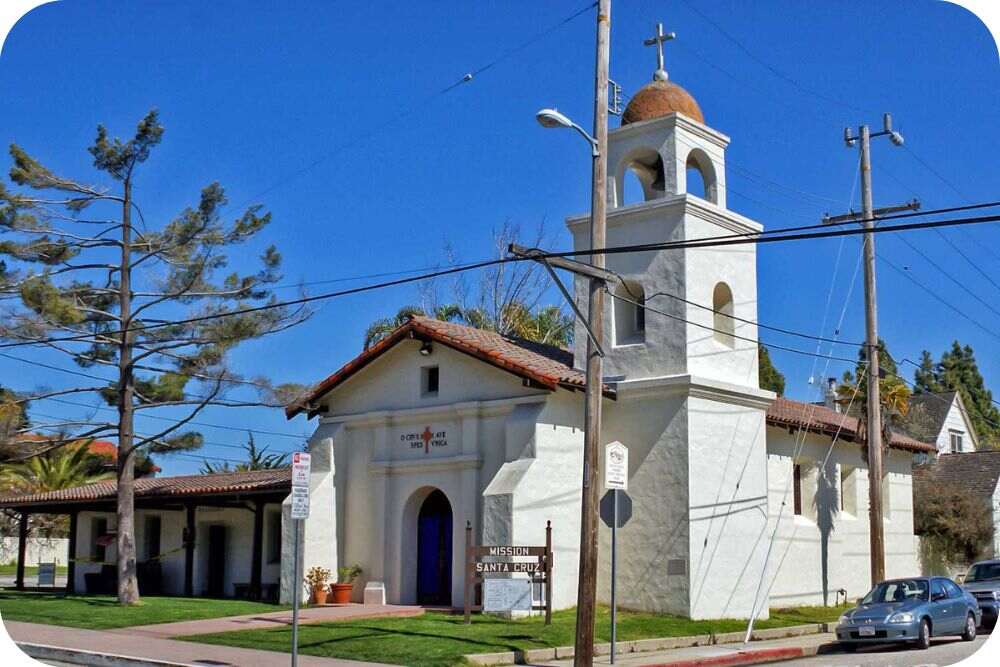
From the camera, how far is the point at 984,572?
1049 inches

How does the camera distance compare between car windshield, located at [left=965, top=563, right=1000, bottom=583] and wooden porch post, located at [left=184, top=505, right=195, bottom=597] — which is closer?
car windshield, located at [left=965, top=563, right=1000, bottom=583]

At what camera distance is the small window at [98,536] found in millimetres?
38225

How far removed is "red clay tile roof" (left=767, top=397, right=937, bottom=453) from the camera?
1138 inches

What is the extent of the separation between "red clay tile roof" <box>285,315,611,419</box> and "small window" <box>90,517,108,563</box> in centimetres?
1251

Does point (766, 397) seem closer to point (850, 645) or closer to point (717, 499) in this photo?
point (717, 499)

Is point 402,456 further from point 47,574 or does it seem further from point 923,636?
point 47,574

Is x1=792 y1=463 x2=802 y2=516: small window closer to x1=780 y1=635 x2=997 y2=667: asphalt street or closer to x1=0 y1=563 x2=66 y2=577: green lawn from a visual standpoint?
x1=780 y1=635 x2=997 y2=667: asphalt street

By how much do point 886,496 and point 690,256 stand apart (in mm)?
12563

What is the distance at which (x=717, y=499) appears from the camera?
25219 millimetres

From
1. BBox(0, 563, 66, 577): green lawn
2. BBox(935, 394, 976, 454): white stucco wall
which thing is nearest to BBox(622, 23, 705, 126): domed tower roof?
BBox(935, 394, 976, 454): white stucco wall

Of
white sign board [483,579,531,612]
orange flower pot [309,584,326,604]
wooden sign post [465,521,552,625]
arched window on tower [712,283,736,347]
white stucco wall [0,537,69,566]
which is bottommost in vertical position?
white stucco wall [0,537,69,566]

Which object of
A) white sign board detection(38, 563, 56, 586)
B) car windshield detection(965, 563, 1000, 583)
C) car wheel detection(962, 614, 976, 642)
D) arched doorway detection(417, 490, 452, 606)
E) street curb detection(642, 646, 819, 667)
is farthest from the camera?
white sign board detection(38, 563, 56, 586)

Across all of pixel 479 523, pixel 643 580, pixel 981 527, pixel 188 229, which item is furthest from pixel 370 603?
pixel 981 527

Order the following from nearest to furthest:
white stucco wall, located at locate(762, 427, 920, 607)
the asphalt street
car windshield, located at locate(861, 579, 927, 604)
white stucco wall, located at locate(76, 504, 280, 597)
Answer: the asphalt street → car windshield, located at locate(861, 579, 927, 604) → white stucco wall, located at locate(762, 427, 920, 607) → white stucco wall, located at locate(76, 504, 280, 597)
